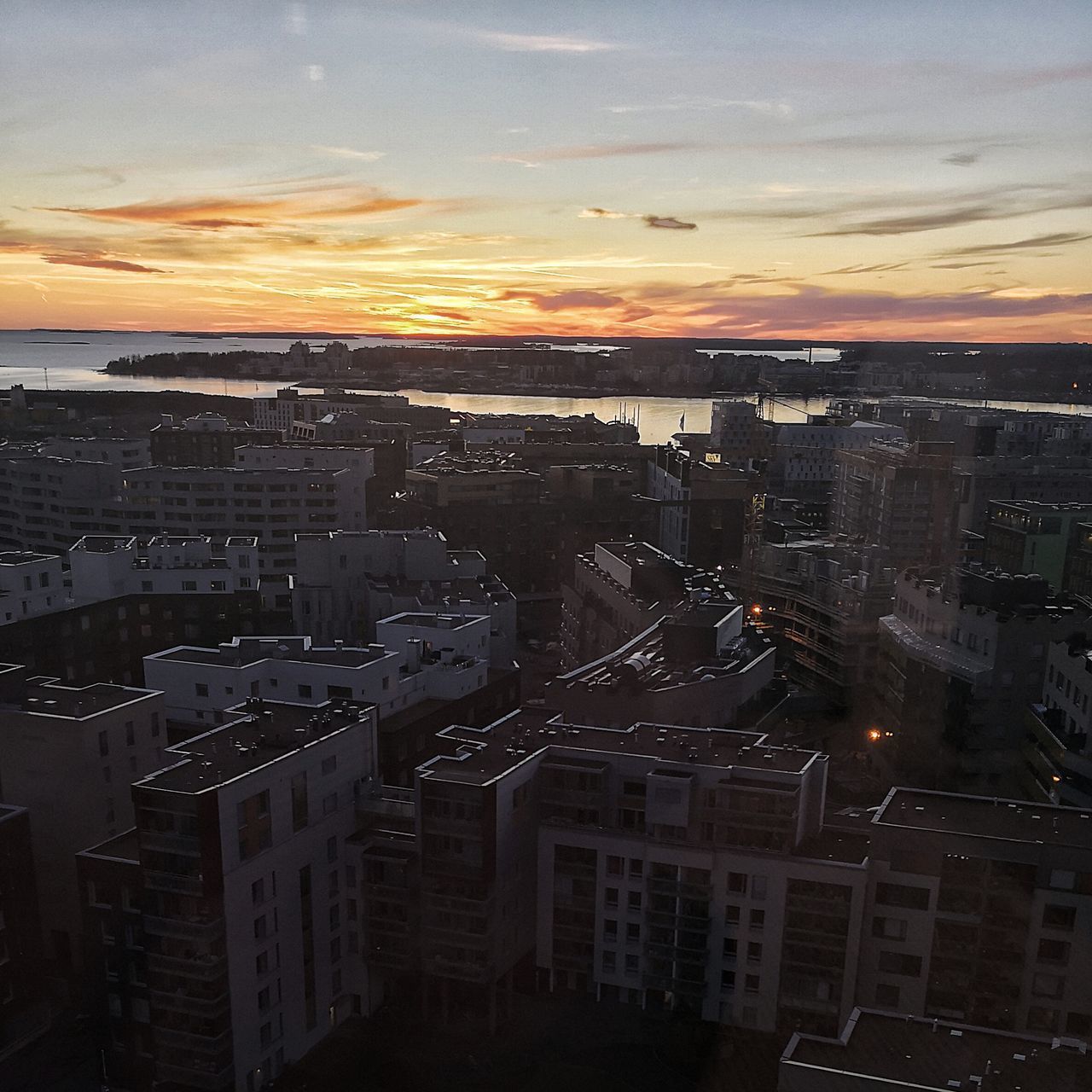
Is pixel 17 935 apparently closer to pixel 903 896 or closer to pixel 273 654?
pixel 273 654

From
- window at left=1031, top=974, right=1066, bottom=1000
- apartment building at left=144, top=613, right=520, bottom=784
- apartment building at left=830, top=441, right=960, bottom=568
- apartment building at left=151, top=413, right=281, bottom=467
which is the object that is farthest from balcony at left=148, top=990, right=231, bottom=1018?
apartment building at left=151, top=413, right=281, bottom=467

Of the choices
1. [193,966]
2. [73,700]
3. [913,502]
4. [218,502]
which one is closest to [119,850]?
[193,966]

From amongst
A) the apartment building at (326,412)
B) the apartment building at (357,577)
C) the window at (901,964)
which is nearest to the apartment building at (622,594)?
the apartment building at (357,577)

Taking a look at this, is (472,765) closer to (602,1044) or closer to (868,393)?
(602,1044)

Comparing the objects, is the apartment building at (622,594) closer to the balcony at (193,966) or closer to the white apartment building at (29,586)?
the balcony at (193,966)

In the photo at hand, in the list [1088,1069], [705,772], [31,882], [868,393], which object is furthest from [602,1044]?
[868,393]
